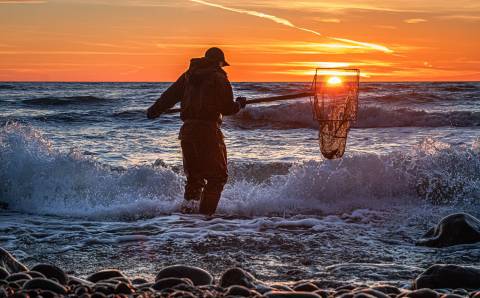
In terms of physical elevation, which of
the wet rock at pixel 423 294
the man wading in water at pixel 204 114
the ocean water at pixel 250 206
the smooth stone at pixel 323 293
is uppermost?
the man wading in water at pixel 204 114

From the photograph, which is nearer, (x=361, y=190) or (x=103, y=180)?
(x=361, y=190)

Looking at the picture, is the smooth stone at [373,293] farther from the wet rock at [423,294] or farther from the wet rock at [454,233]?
the wet rock at [454,233]

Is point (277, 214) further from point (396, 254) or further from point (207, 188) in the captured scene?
point (396, 254)

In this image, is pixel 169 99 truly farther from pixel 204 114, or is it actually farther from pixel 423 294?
pixel 423 294

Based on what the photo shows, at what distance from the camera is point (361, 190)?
11180 mm

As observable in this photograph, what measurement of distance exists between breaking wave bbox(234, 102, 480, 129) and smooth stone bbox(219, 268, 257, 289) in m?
20.4

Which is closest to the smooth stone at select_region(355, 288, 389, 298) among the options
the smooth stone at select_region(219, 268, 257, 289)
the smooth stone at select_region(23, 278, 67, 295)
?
the smooth stone at select_region(219, 268, 257, 289)

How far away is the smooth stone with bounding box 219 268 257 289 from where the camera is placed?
16.7 feet

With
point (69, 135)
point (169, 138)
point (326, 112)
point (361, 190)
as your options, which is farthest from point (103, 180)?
point (69, 135)

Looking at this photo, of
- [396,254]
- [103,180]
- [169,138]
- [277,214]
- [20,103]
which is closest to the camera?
[396,254]

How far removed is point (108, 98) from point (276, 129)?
724 inches

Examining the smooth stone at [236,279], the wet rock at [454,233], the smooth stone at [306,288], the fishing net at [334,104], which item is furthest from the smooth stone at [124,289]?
the wet rock at [454,233]

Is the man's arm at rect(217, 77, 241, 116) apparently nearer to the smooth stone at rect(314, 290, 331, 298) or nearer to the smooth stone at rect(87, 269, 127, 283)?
the smooth stone at rect(87, 269, 127, 283)

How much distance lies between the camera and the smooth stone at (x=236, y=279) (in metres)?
5.10
